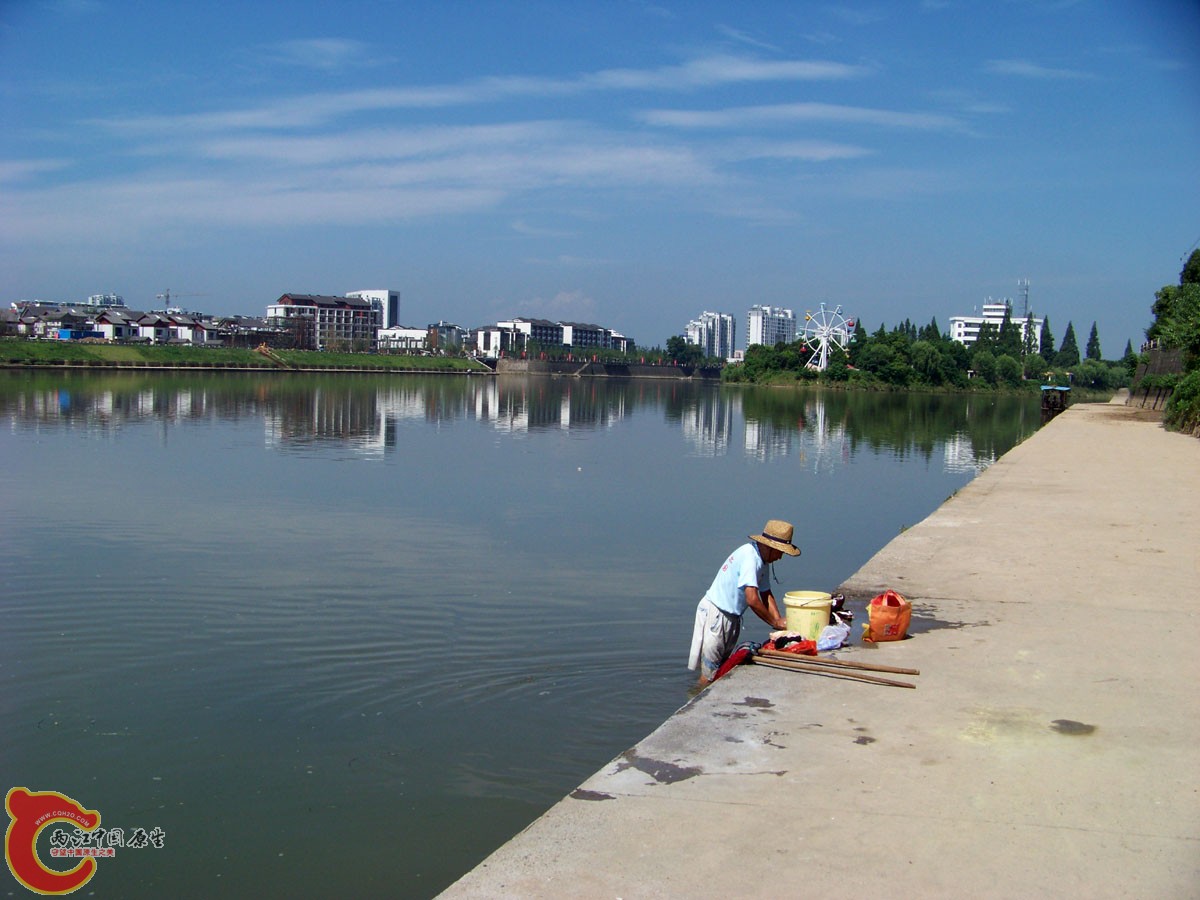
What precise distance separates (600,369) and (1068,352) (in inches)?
2730

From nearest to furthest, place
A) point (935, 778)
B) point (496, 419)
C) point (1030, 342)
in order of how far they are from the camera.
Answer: point (935, 778) → point (496, 419) → point (1030, 342)

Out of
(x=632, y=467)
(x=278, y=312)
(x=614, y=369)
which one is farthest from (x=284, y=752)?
(x=278, y=312)

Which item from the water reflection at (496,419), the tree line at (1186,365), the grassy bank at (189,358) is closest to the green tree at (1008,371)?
the grassy bank at (189,358)

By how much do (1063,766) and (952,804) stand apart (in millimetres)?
875

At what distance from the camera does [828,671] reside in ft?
23.6

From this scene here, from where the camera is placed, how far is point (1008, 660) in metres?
7.58

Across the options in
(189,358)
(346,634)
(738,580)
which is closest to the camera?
(738,580)

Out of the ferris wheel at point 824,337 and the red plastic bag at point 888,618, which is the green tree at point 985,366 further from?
the red plastic bag at point 888,618

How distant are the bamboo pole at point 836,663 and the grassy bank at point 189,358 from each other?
8971 cm

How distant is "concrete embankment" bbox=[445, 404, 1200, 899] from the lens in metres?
4.27

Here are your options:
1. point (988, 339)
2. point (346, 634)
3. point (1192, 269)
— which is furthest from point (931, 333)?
point (346, 634)

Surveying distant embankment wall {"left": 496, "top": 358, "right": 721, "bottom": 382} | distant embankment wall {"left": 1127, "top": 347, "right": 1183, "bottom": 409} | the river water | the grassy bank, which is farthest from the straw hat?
distant embankment wall {"left": 496, "top": 358, "right": 721, "bottom": 382}

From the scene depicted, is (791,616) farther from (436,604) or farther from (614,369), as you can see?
(614,369)

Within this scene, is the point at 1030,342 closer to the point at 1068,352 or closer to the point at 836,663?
the point at 1068,352
